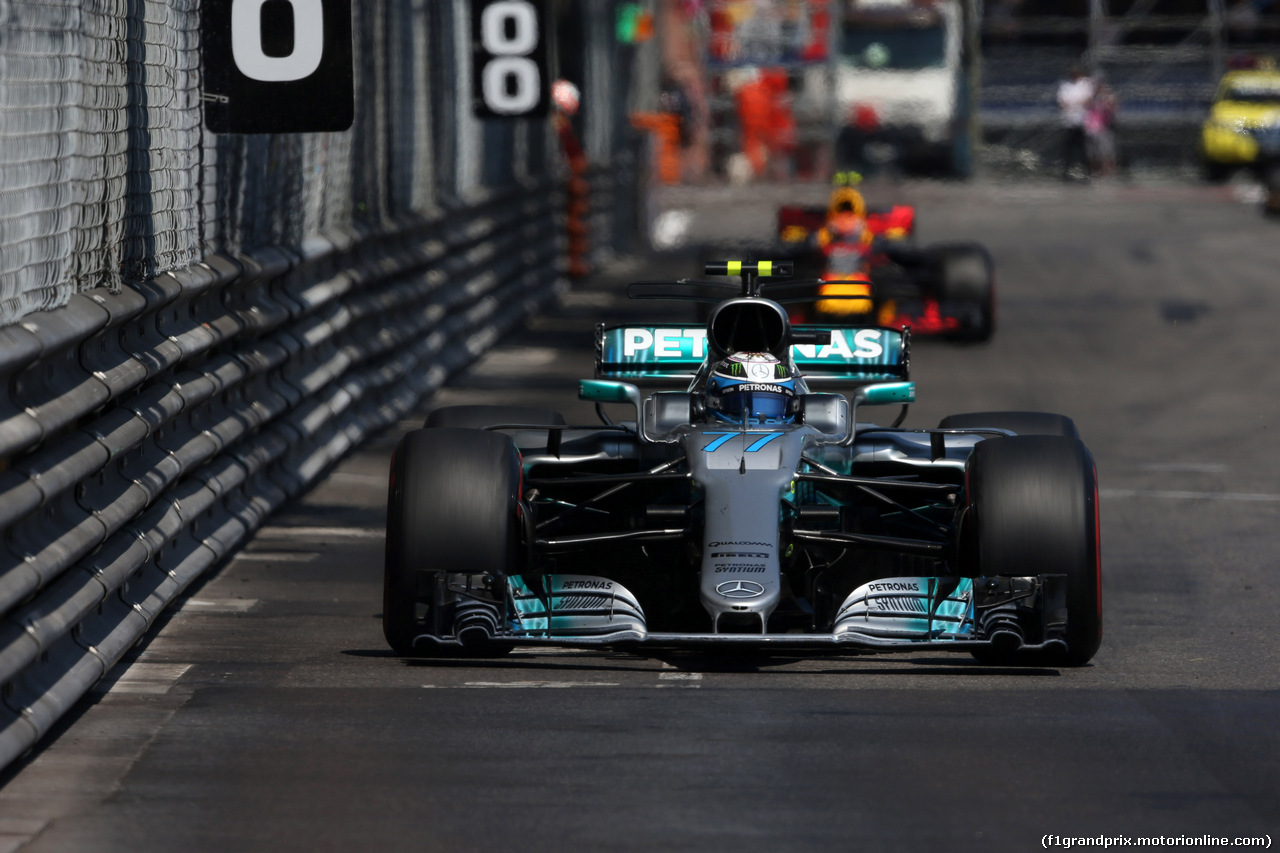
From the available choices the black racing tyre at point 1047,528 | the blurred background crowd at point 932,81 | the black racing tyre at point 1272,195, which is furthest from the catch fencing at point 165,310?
the blurred background crowd at point 932,81

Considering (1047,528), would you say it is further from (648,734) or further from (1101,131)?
(1101,131)

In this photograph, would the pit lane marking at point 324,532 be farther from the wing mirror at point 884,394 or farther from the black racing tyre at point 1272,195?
the black racing tyre at point 1272,195

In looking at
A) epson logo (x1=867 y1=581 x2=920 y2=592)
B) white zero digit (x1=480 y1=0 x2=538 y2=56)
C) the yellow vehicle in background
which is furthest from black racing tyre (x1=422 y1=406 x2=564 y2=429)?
the yellow vehicle in background

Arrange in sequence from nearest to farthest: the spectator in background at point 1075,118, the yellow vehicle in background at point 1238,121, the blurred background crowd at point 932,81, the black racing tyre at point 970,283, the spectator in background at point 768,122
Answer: the black racing tyre at point 970,283, the yellow vehicle in background at point 1238,121, the spectator in background at point 1075,118, the blurred background crowd at point 932,81, the spectator in background at point 768,122

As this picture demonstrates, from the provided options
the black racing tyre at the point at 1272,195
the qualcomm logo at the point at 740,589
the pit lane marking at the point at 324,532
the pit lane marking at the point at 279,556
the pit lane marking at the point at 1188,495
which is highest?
the black racing tyre at the point at 1272,195

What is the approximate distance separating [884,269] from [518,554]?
11.8m

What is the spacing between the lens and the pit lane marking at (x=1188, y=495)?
11391 mm

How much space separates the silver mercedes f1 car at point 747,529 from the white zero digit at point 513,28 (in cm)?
956

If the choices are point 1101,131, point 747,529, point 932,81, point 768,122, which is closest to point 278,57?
point 747,529

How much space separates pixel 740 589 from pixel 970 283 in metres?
12.2

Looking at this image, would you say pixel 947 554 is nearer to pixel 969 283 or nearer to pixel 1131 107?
pixel 969 283

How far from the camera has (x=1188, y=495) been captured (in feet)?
37.7

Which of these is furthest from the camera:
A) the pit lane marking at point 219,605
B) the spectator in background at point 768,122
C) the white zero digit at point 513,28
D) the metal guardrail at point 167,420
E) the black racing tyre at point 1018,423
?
the spectator in background at point 768,122

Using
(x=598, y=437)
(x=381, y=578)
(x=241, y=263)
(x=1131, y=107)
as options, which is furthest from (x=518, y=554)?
(x=1131, y=107)
